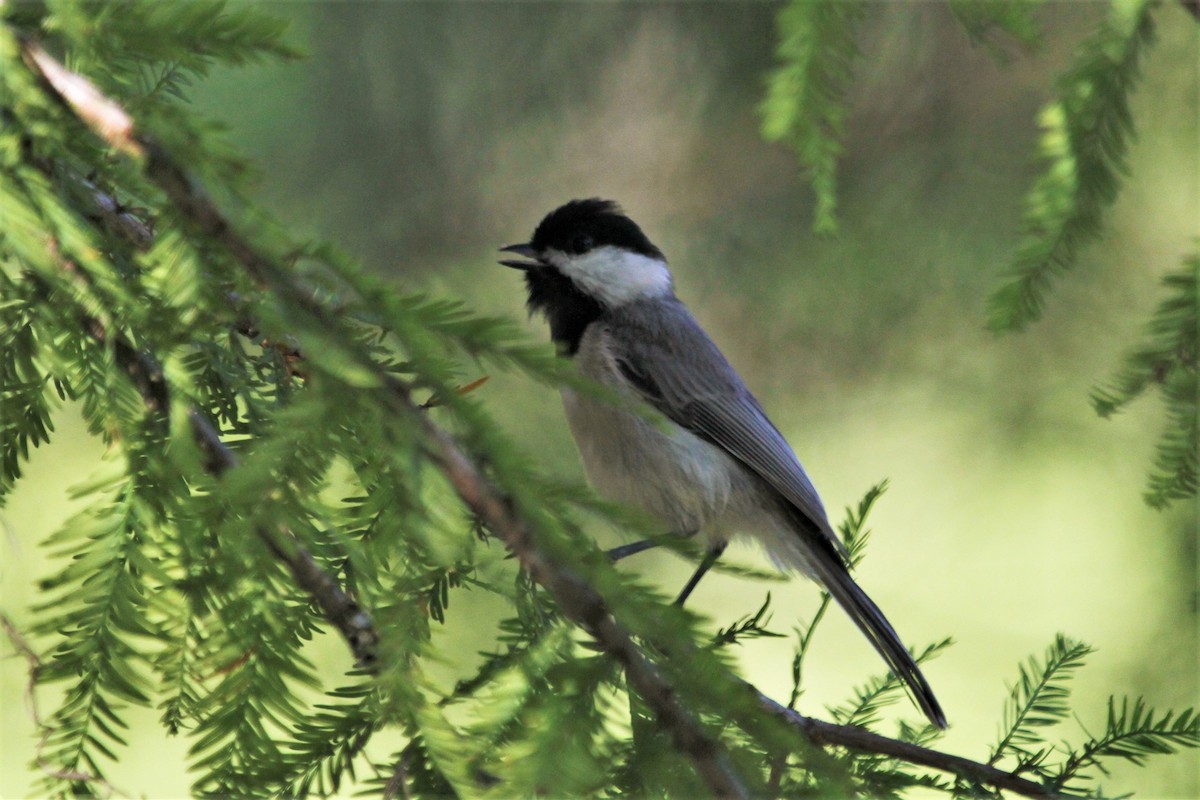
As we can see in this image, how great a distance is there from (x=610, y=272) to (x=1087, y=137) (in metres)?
1.26

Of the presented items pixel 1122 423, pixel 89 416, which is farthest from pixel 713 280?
pixel 89 416

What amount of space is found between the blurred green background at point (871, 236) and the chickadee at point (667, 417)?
0.17 metres

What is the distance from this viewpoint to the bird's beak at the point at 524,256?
197cm

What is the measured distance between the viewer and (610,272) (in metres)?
2.05

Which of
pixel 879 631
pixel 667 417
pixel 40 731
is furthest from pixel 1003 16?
pixel 879 631

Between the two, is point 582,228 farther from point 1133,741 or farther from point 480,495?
point 480,495

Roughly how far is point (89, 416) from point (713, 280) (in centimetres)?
171

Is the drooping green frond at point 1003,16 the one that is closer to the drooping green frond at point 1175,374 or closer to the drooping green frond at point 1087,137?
the drooping green frond at point 1087,137

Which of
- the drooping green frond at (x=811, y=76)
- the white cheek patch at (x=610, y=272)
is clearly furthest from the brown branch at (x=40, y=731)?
the white cheek patch at (x=610, y=272)

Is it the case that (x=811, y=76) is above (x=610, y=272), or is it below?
below

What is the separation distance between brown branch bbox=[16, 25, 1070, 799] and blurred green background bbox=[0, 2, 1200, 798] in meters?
1.37

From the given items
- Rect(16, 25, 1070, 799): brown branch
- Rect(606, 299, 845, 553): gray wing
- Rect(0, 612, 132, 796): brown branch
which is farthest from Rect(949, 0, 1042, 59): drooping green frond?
Rect(606, 299, 845, 553): gray wing

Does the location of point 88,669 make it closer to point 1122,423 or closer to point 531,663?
point 531,663

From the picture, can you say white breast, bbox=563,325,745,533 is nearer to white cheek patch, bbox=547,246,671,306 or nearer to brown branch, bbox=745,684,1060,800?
white cheek patch, bbox=547,246,671,306
